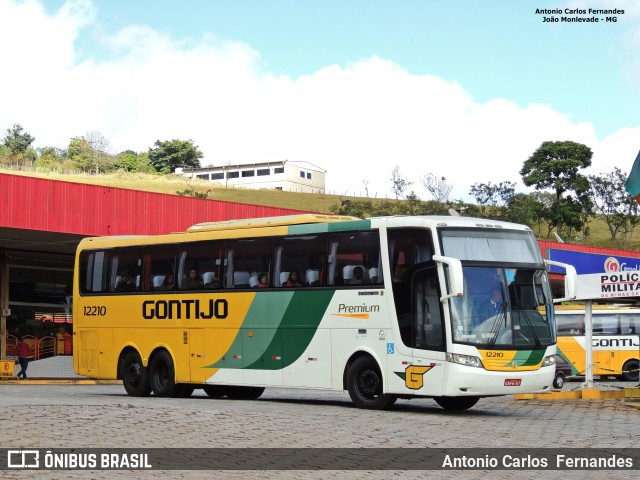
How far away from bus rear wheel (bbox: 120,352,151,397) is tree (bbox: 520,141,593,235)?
262 feet

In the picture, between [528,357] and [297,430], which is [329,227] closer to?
[528,357]

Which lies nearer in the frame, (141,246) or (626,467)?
(626,467)

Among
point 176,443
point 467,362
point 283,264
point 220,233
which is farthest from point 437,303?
point 176,443

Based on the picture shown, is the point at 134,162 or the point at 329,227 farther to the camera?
the point at 134,162

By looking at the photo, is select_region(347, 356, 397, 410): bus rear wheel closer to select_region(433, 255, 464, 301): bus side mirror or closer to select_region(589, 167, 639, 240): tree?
select_region(433, 255, 464, 301): bus side mirror

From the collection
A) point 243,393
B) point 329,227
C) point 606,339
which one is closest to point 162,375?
point 243,393

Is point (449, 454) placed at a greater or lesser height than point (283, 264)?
lesser

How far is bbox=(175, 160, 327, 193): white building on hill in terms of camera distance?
480 ft

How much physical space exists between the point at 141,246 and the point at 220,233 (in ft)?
7.96

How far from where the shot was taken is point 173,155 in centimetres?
15700

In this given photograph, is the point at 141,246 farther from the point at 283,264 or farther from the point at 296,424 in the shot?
the point at 296,424

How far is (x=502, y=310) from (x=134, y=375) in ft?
30.7

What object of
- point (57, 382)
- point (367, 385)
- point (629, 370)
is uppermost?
point (367, 385)

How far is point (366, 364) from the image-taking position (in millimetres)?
20000
